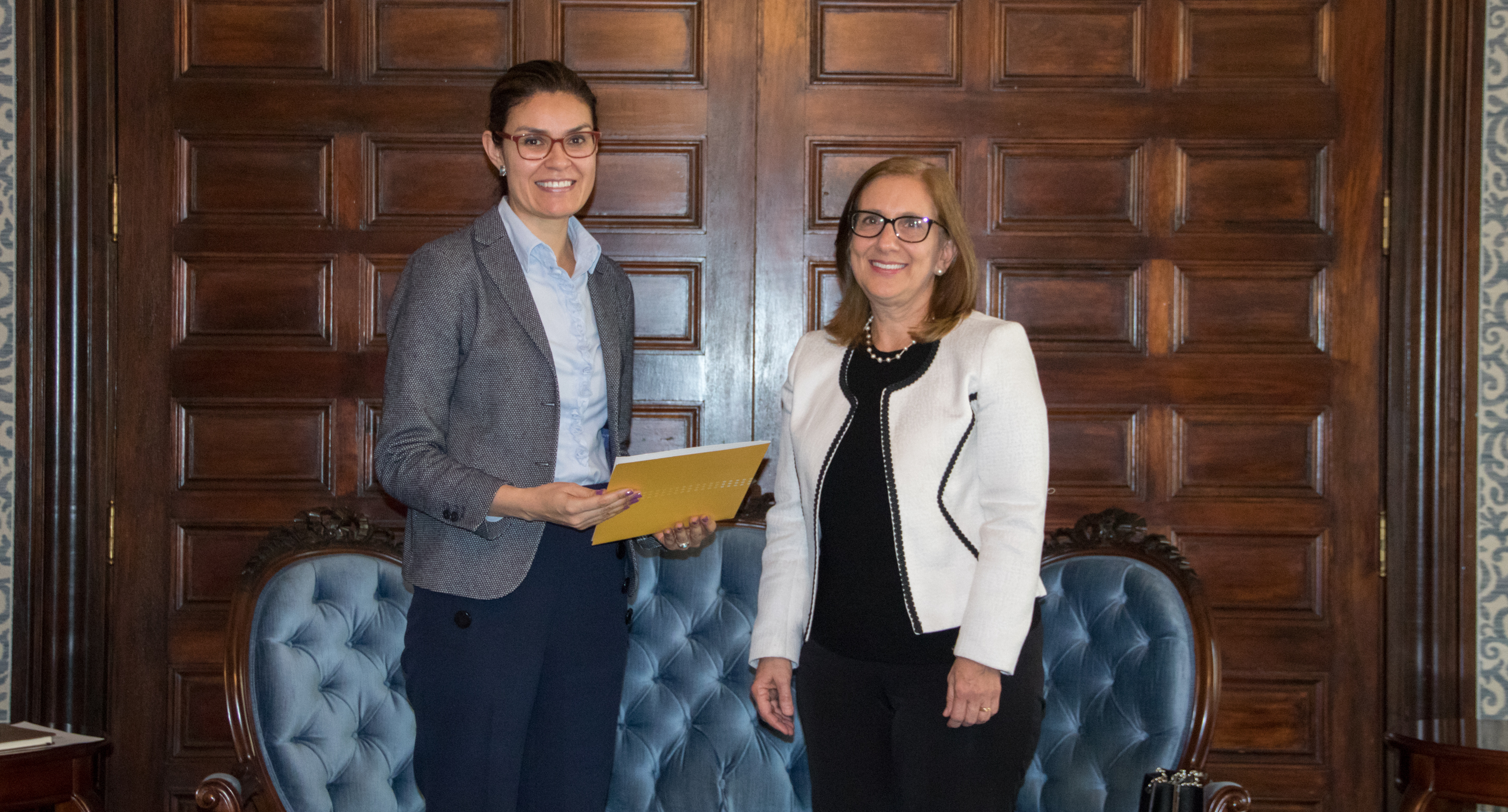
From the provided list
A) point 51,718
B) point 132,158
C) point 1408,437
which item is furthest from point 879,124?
point 51,718

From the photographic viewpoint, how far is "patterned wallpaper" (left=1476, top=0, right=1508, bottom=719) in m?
2.71

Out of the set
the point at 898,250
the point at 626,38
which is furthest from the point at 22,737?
the point at 626,38

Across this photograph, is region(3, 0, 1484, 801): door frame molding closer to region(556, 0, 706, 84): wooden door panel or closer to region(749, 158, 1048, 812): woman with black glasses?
region(556, 0, 706, 84): wooden door panel

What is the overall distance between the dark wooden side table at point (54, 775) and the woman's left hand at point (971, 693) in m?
1.62

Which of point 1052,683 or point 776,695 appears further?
point 1052,683

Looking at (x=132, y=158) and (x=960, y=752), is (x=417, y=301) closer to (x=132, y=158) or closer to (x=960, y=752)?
(x=960, y=752)

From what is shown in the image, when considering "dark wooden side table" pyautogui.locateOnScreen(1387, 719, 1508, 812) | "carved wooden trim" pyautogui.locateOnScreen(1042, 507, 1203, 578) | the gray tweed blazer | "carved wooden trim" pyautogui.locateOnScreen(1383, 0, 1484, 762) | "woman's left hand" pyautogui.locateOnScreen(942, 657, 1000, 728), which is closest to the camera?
"woman's left hand" pyautogui.locateOnScreen(942, 657, 1000, 728)

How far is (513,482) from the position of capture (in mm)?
1729

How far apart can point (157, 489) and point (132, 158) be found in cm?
84

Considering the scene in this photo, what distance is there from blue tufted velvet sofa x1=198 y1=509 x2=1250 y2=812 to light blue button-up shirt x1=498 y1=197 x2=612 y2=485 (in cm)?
72

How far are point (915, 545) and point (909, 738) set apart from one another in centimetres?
28

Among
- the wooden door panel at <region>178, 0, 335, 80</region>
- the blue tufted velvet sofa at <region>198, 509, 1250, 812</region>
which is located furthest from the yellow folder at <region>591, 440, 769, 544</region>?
the wooden door panel at <region>178, 0, 335, 80</region>

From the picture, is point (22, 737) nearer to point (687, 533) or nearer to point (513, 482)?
point (513, 482)

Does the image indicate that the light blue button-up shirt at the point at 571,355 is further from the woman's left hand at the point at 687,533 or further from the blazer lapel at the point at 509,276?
the woman's left hand at the point at 687,533
